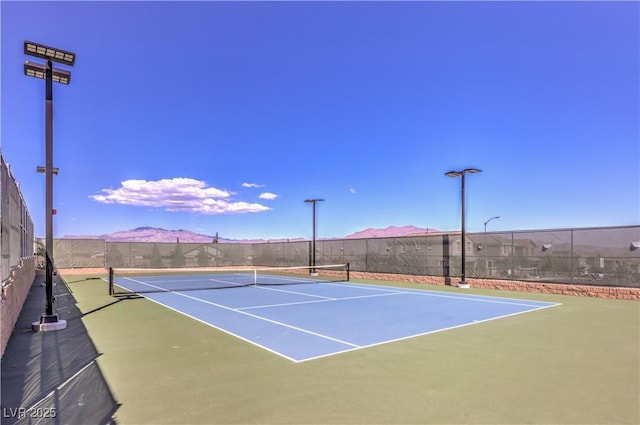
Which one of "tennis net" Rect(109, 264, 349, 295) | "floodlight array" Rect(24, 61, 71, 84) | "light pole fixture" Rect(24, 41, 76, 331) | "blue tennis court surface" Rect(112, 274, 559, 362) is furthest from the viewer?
"tennis net" Rect(109, 264, 349, 295)

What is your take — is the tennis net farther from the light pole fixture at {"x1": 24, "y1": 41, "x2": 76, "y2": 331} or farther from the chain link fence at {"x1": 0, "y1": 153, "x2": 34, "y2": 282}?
the light pole fixture at {"x1": 24, "y1": 41, "x2": 76, "y2": 331}

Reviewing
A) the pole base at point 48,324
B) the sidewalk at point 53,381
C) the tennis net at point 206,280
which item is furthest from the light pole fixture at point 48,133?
the tennis net at point 206,280

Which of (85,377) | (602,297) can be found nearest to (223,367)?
(85,377)

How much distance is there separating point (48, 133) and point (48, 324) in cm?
405

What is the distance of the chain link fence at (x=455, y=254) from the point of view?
50.4 ft

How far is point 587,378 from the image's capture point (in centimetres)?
534

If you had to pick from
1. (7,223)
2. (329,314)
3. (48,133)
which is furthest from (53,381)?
(329,314)

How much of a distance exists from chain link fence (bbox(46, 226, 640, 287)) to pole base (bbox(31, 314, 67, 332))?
16.9 meters

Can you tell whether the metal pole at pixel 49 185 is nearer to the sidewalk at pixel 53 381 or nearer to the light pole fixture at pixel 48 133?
the light pole fixture at pixel 48 133

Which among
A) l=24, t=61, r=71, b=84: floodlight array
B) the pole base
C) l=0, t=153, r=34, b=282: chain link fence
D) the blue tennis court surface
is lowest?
the blue tennis court surface

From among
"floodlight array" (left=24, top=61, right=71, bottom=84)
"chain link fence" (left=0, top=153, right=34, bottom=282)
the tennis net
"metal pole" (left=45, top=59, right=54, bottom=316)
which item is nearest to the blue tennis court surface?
the tennis net

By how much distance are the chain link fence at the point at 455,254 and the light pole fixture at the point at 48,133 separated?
17.0 m

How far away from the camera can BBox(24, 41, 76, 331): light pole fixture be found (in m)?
8.40

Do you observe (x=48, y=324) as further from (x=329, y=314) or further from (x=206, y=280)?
(x=206, y=280)
